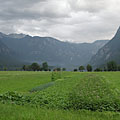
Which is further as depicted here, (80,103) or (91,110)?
(80,103)

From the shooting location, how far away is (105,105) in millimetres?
13180

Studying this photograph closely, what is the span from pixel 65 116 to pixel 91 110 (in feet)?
9.51

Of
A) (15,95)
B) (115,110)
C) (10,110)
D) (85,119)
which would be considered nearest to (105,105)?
(115,110)

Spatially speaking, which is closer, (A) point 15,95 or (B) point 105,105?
(B) point 105,105

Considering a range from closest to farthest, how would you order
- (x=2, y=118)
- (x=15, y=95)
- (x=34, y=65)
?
(x=2, y=118)
(x=15, y=95)
(x=34, y=65)

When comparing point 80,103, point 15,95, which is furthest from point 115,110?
point 15,95

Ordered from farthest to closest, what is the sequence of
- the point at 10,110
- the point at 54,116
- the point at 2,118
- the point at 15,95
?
the point at 15,95
the point at 10,110
the point at 54,116
the point at 2,118

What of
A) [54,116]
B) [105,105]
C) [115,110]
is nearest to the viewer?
[54,116]

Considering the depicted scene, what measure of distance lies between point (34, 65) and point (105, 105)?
16602 cm

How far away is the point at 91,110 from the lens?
12430 mm

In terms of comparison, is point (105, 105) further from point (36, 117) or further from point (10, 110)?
point (10, 110)

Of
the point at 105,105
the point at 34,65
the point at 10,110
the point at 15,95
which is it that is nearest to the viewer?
the point at 10,110

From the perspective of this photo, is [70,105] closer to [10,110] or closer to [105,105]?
[105,105]

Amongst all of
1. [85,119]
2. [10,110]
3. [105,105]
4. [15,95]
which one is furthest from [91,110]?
[15,95]
